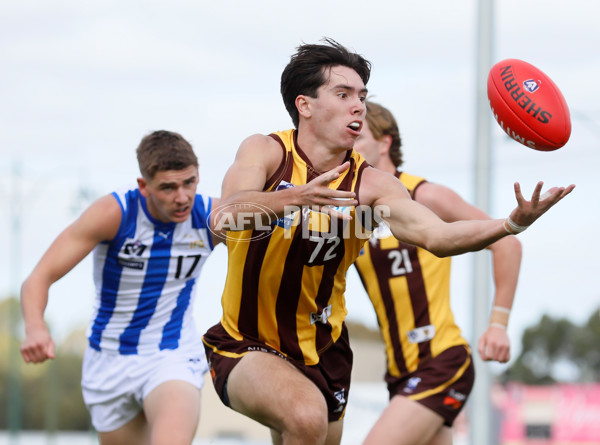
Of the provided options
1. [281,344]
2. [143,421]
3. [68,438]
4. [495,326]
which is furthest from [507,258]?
[68,438]

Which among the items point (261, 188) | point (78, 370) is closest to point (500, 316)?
point (261, 188)

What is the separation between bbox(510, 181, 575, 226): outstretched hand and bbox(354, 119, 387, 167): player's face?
7.78ft

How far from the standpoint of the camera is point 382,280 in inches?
250

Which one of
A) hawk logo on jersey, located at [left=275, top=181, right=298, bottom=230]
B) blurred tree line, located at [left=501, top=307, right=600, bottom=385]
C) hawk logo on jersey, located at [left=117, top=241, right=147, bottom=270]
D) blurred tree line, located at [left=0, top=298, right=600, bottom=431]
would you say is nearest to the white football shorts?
hawk logo on jersey, located at [left=117, top=241, right=147, bottom=270]

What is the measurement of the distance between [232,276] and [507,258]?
2.04 meters

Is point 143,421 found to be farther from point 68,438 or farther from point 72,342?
point 68,438

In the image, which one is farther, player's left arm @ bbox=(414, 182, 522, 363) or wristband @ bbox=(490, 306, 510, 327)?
wristband @ bbox=(490, 306, 510, 327)

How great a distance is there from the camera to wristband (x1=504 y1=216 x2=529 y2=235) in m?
4.35

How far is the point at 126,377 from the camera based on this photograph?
635 centimetres

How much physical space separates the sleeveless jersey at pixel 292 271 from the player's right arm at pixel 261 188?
0.12 m

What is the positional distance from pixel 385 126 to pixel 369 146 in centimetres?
20

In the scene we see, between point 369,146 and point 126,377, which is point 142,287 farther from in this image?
point 369,146

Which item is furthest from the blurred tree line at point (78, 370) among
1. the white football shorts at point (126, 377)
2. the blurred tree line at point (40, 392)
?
the white football shorts at point (126, 377)

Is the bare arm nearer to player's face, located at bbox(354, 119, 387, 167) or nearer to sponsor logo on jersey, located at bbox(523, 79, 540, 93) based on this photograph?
sponsor logo on jersey, located at bbox(523, 79, 540, 93)
